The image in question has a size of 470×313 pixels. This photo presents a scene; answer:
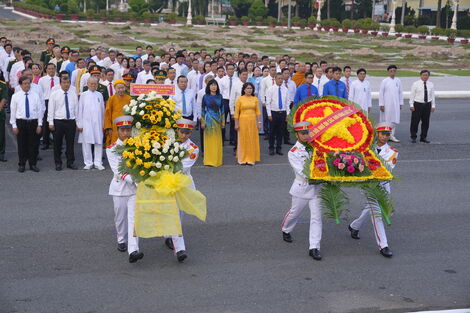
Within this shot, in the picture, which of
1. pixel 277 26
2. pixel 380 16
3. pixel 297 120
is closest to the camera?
pixel 297 120

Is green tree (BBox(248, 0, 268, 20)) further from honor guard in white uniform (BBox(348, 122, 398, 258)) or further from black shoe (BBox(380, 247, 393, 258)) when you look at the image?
black shoe (BBox(380, 247, 393, 258))

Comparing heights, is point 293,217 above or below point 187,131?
below

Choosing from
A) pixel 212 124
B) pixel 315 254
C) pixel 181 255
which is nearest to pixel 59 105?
pixel 212 124

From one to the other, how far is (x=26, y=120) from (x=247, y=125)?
14.3 feet

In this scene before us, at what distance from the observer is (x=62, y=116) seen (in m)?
13.1

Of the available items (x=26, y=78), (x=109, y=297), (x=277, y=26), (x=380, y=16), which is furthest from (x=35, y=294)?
(x=380, y=16)

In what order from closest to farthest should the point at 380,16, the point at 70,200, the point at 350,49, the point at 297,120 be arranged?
the point at 297,120
the point at 70,200
the point at 350,49
the point at 380,16

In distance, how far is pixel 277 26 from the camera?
76312mm

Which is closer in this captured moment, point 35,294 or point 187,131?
point 35,294

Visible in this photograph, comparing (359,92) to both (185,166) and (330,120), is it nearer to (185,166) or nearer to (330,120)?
(330,120)

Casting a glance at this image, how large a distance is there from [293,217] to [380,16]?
9190 cm

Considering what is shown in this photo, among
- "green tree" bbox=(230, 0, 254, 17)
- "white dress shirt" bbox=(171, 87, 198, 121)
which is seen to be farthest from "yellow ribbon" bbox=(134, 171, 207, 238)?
"green tree" bbox=(230, 0, 254, 17)

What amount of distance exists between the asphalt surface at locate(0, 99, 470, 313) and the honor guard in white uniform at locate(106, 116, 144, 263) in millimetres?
260

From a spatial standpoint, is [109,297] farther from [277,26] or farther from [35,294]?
[277,26]
